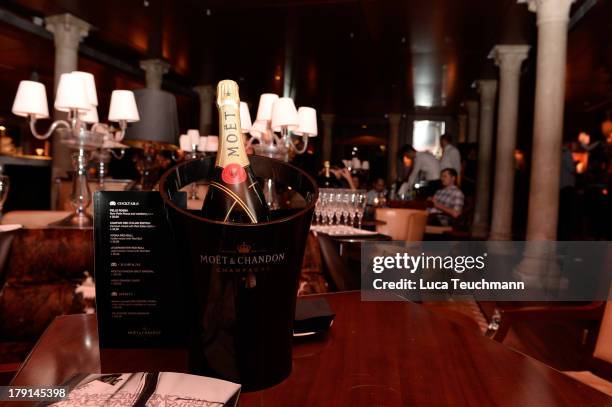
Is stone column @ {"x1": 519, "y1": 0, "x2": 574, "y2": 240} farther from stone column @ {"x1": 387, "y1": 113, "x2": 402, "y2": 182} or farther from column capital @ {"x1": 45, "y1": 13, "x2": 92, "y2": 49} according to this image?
stone column @ {"x1": 387, "y1": 113, "x2": 402, "y2": 182}

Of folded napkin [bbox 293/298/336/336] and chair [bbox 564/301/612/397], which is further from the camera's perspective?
chair [bbox 564/301/612/397]

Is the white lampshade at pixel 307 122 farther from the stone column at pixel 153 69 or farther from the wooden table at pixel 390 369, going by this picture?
the stone column at pixel 153 69

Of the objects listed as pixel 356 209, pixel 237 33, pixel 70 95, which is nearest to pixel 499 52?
pixel 237 33

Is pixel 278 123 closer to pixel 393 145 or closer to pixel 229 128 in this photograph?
pixel 229 128

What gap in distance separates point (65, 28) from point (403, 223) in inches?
222

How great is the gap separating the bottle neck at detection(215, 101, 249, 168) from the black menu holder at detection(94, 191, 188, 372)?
0.36 ft

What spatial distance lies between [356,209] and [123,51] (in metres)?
7.83

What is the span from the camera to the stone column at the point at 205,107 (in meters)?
10.7

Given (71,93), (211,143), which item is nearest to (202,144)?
(211,143)

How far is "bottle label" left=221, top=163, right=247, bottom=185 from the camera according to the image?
1.83 feet

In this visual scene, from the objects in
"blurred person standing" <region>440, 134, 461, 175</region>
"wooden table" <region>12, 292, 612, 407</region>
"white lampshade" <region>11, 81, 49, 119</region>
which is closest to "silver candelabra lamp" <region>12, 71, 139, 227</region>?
"white lampshade" <region>11, 81, 49, 119</region>

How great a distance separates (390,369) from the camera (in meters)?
0.56

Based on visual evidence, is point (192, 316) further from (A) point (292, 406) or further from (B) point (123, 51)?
(B) point (123, 51)

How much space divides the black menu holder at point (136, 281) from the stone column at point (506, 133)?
7.03 metres
